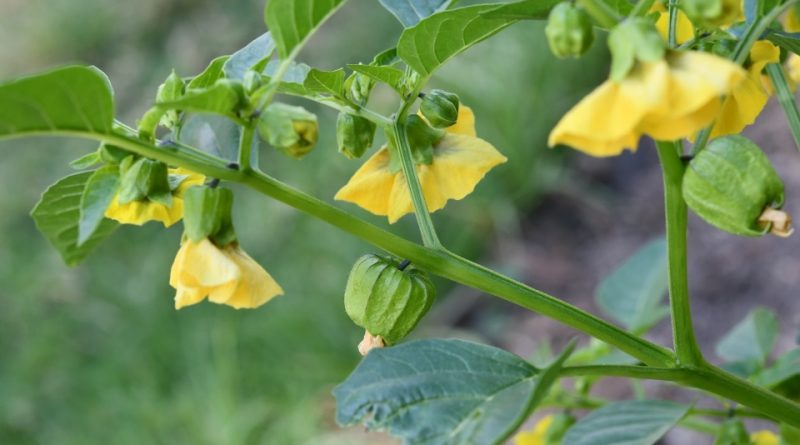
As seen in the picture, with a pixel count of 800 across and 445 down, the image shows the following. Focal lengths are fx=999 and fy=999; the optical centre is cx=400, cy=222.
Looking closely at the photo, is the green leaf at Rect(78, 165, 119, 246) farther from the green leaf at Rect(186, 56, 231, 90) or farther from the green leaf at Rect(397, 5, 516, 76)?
the green leaf at Rect(397, 5, 516, 76)

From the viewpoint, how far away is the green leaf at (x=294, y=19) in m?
0.56

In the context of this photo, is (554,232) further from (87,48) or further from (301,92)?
(87,48)

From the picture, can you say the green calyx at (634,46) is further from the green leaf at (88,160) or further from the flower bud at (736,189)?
the green leaf at (88,160)

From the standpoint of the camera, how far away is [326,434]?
8.60 ft

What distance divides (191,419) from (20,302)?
0.88 metres

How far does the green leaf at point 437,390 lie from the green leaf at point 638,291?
0.46 meters

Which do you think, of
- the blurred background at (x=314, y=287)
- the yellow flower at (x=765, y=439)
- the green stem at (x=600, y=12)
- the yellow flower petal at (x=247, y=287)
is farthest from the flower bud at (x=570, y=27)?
the blurred background at (x=314, y=287)

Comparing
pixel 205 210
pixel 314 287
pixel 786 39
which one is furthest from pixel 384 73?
pixel 314 287

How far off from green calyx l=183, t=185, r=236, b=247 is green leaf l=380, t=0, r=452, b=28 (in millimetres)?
185

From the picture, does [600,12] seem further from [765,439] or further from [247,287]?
[765,439]

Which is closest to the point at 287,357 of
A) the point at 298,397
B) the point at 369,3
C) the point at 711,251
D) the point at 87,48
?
the point at 298,397

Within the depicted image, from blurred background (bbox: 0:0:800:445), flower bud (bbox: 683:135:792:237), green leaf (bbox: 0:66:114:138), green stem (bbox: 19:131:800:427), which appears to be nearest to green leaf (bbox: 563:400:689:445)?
green stem (bbox: 19:131:800:427)

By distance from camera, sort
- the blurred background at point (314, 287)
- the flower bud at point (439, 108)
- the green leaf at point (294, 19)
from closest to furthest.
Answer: the green leaf at point (294, 19)
the flower bud at point (439, 108)
the blurred background at point (314, 287)

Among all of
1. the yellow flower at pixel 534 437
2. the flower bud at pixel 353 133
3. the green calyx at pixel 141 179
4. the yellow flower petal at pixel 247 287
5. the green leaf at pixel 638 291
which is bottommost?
the yellow flower at pixel 534 437
